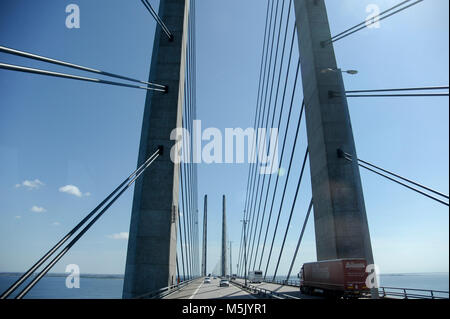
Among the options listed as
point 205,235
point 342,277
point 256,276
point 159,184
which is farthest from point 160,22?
point 205,235

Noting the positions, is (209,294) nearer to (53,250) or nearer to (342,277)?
(342,277)

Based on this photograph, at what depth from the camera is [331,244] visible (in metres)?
15.6

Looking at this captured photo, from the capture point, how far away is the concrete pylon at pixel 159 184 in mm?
12078

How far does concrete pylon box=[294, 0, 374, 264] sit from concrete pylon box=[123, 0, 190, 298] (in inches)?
339

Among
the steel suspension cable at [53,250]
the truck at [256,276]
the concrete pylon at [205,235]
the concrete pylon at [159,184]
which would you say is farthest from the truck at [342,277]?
the concrete pylon at [205,235]

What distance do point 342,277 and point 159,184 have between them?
10.6 m

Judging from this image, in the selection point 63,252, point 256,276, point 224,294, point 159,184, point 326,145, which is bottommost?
point 256,276

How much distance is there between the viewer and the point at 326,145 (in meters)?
16.6

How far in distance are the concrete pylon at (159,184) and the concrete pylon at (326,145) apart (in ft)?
28.3

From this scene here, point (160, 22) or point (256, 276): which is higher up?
point (160, 22)

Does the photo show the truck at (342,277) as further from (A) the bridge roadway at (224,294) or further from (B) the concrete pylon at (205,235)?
(B) the concrete pylon at (205,235)

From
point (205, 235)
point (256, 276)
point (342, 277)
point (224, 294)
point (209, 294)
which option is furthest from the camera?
point (205, 235)
